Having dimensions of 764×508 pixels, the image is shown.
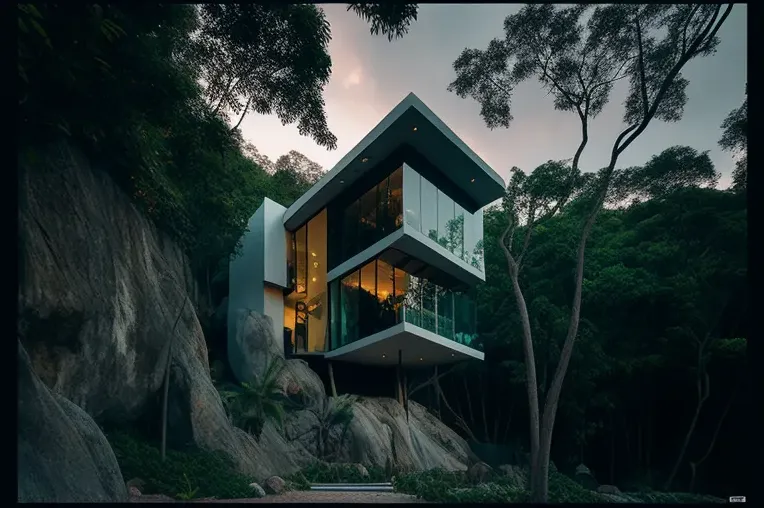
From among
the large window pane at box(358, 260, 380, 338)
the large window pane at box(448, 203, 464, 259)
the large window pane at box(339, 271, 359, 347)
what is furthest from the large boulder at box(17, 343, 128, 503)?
the large window pane at box(448, 203, 464, 259)

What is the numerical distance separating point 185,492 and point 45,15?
7.86 m

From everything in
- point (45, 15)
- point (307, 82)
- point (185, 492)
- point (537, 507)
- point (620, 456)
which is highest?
point (307, 82)

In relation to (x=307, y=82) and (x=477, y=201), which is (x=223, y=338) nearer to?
(x=477, y=201)

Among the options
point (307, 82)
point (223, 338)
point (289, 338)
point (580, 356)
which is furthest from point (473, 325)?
point (307, 82)

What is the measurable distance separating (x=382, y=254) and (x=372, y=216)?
1442 millimetres

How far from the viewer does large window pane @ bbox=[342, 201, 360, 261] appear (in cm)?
2155

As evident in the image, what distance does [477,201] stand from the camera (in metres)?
23.9

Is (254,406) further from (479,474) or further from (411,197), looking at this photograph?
(411,197)

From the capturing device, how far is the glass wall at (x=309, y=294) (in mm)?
22375

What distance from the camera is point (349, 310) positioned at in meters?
20.9

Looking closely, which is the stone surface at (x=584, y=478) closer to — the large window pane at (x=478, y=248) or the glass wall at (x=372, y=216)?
the large window pane at (x=478, y=248)

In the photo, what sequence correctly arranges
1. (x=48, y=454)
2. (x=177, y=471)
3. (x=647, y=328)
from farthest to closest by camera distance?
(x=647, y=328) < (x=177, y=471) < (x=48, y=454)

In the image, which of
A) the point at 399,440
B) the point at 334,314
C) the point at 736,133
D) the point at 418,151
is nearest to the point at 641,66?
the point at 736,133

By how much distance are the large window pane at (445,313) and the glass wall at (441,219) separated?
132cm
